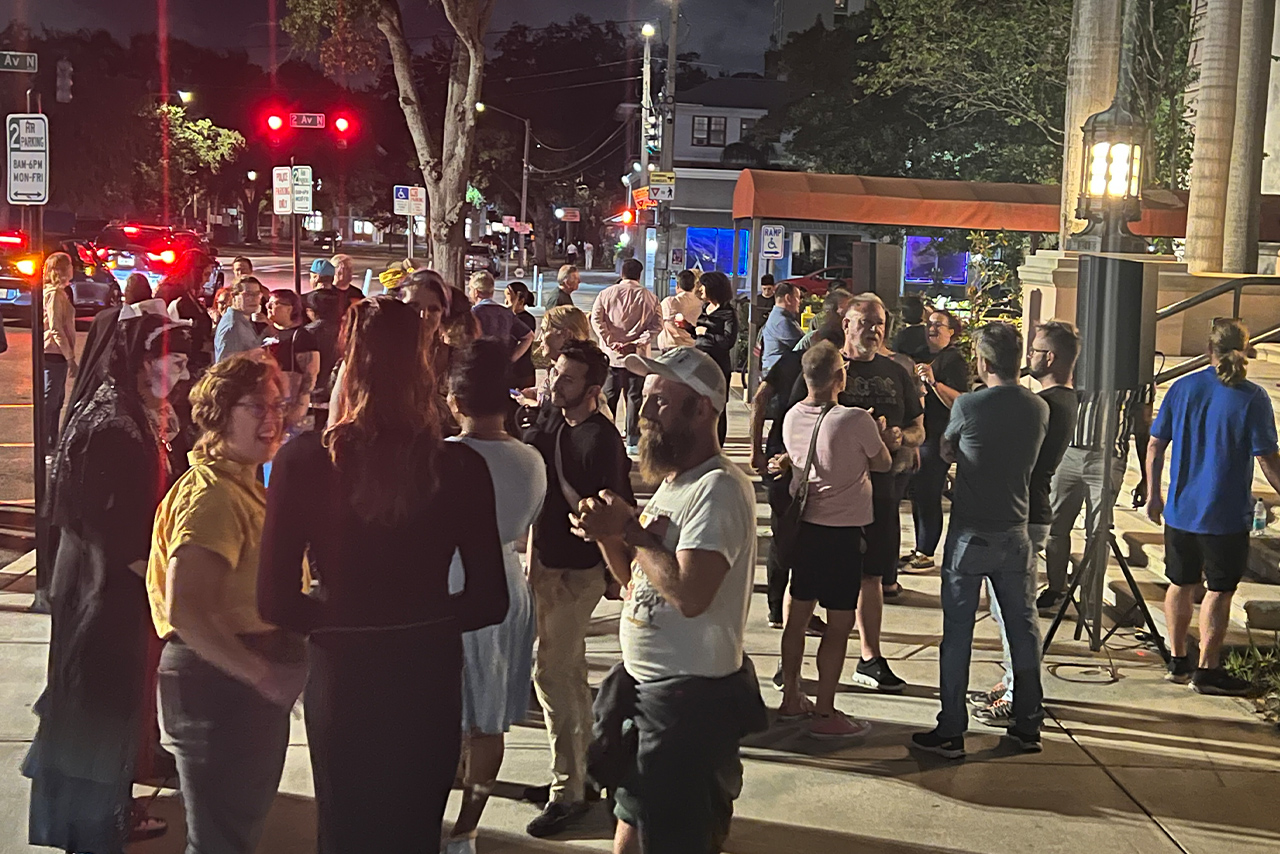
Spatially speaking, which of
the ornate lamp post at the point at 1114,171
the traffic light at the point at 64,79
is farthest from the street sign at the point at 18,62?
the ornate lamp post at the point at 1114,171

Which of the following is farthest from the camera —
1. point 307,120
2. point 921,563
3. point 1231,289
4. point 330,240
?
point 330,240

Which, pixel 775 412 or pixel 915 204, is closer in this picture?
pixel 775 412

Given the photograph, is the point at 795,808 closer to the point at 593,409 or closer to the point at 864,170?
the point at 593,409

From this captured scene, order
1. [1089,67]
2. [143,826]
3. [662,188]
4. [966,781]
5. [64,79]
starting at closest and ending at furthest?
[143,826]
[966,781]
[64,79]
[1089,67]
[662,188]

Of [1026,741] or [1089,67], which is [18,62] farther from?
[1089,67]

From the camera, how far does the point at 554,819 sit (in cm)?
518

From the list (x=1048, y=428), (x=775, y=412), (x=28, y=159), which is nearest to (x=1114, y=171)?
(x=775, y=412)

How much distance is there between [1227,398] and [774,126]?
4451cm

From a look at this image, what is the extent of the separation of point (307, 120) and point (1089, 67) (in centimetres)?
1155

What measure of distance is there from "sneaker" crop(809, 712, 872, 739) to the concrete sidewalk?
0.05 meters

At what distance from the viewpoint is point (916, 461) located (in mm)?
7840

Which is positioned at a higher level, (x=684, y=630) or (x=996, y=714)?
(x=684, y=630)

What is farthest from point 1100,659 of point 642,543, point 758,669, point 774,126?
point 774,126

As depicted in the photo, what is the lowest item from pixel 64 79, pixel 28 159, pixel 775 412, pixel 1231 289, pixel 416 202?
pixel 775 412
